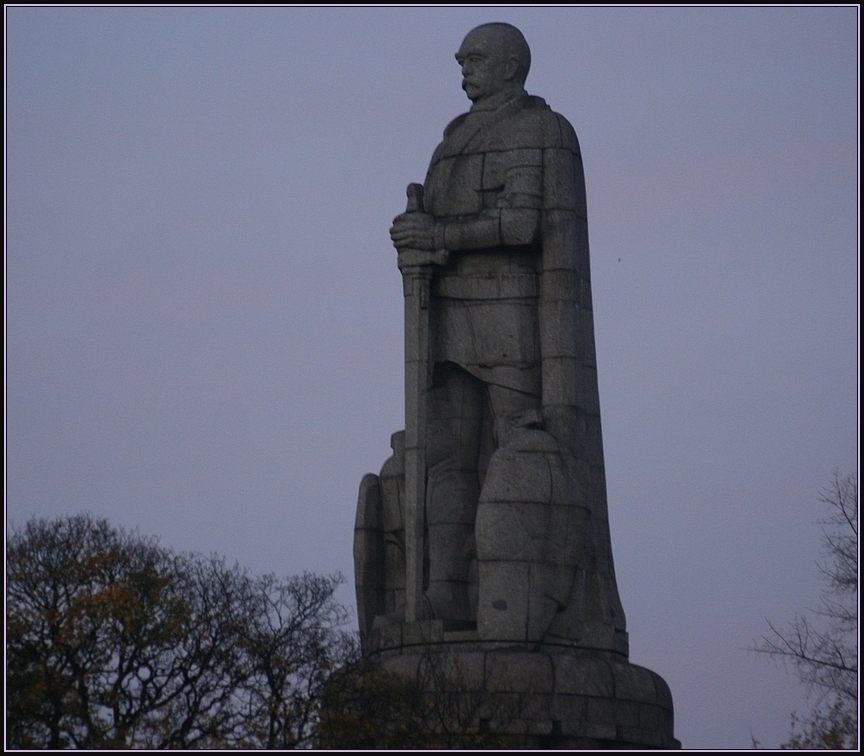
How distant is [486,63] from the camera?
31.6m

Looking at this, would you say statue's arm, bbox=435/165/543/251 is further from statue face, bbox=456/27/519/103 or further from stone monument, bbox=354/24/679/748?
statue face, bbox=456/27/519/103

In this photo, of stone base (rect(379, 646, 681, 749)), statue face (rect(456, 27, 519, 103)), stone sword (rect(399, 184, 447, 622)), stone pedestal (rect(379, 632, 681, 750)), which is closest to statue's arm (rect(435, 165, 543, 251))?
stone sword (rect(399, 184, 447, 622))

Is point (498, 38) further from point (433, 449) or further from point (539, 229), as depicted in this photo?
point (433, 449)

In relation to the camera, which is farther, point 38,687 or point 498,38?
point 498,38

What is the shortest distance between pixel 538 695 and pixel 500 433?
3134 mm

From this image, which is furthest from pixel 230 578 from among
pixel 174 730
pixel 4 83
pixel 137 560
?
pixel 4 83

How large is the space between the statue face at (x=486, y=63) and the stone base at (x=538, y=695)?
20.5ft

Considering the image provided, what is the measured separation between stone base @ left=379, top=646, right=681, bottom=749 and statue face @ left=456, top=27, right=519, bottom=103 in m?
6.26

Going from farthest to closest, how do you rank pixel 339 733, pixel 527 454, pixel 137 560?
pixel 137 560, pixel 527 454, pixel 339 733

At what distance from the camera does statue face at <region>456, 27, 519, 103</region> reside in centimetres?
3155

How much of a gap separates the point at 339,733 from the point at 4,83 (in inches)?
325

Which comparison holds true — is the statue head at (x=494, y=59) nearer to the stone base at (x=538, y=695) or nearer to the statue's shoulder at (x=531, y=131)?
the statue's shoulder at (x=531, y=131)

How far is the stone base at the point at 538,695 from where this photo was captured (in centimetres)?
2881

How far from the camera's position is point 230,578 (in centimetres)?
3173
